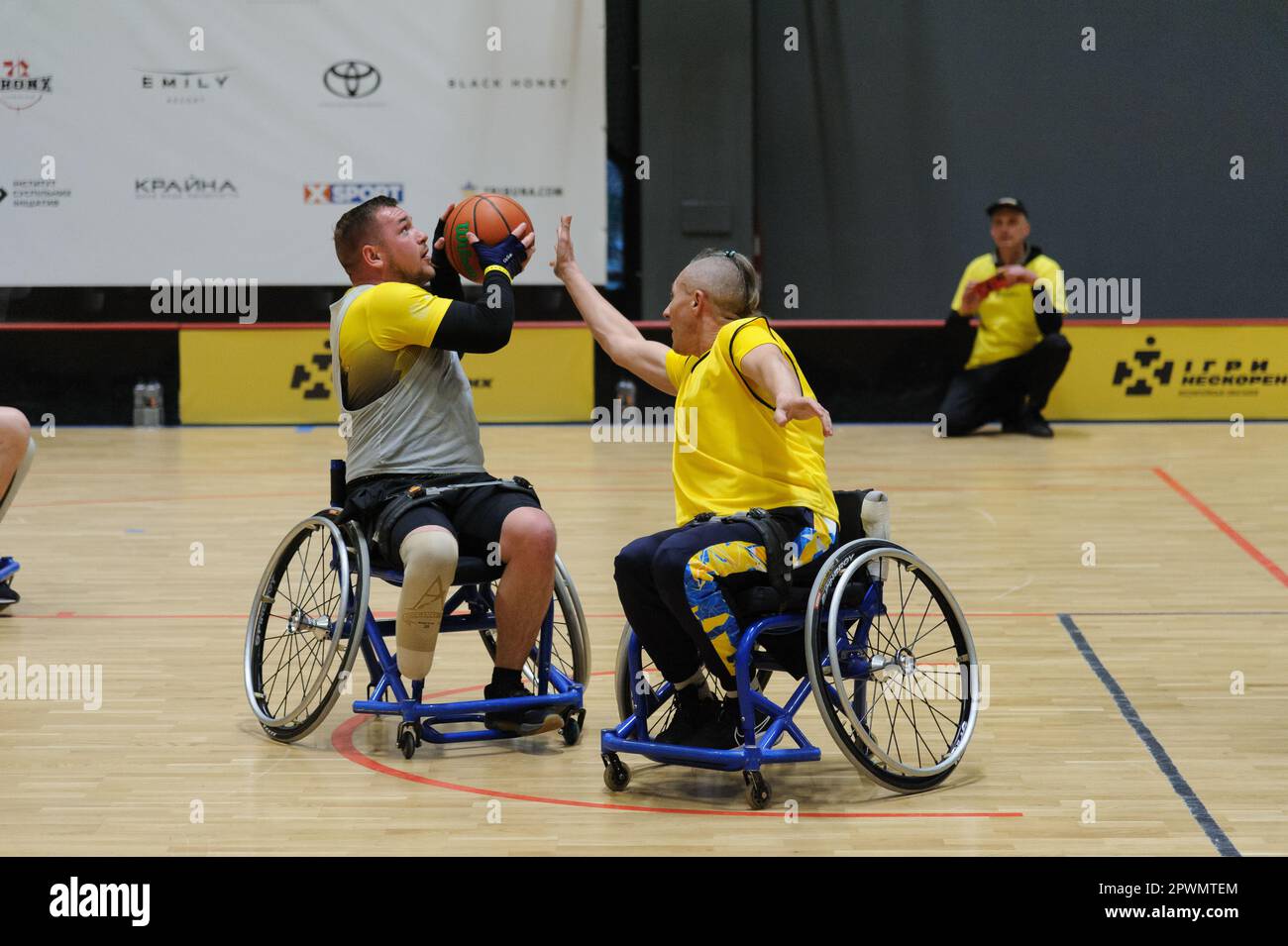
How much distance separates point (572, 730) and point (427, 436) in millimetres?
783

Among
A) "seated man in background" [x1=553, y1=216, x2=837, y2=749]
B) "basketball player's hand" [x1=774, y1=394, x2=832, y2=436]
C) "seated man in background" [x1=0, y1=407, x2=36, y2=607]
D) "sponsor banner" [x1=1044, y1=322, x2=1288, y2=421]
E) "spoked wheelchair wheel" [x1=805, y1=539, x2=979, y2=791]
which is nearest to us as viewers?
"basketball player's hand" [x1=774, y1=394, x2=832, y2=436]

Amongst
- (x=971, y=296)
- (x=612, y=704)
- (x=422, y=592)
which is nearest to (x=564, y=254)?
(x=422, y=592)

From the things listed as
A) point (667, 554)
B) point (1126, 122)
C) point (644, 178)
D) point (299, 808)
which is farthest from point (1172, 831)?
point (1126, 122)

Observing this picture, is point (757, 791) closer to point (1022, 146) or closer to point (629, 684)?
point (629, 684)

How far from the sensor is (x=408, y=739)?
3.99 metres

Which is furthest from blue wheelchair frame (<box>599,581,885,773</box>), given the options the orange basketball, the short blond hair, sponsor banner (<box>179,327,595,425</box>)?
sponsor banner (<box>179,327,595,425</box>)

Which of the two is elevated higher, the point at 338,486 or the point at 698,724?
the point at 338,486

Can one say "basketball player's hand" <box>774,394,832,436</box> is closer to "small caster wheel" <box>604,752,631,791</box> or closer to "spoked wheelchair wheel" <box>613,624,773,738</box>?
"spoked wheelchair wheel" <box>613,624,773,738</box>

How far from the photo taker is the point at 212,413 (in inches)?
434

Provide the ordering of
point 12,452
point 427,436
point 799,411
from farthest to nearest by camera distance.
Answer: point 12,452
point 427,436
point 799,411

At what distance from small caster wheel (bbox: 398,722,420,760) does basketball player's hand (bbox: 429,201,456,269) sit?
1.14 m

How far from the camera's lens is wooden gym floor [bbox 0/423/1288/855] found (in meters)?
3.48

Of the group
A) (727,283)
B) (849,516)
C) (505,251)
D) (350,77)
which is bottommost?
(849,516)

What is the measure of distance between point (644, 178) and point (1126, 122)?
3.33 metres
